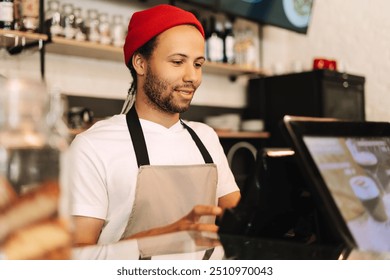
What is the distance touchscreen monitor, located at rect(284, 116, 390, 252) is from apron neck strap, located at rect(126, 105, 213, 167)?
2.32 feet

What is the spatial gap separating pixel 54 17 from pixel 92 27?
0.76 ft

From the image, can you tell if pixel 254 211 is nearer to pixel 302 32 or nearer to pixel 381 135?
pixel 381 135

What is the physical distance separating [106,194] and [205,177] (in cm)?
31

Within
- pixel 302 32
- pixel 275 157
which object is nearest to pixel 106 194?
pixel 275 157

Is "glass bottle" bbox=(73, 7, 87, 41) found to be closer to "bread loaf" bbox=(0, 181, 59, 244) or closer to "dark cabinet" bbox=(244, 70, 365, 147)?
"dark cabinet" bbox=(244, 70, 365, 147)

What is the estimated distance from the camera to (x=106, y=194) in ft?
3.99

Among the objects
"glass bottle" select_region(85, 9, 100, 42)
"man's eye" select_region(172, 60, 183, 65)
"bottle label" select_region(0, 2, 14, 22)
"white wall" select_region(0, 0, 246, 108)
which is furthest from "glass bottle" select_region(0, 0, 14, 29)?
"man's eye" select_region(172, 60, 183, 65)

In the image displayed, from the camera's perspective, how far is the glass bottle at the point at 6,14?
6.64ft

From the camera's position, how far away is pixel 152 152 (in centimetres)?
132

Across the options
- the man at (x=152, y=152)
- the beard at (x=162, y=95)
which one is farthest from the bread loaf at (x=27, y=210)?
the beard at (x=162, y=95)

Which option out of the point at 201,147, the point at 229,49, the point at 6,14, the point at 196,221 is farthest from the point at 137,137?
the point at 229,49

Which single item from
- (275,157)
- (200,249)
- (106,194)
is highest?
(275,157)

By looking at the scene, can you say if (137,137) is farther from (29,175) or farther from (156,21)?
(29,175)

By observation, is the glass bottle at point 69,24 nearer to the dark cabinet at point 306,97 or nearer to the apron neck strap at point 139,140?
the apron neck strap at point 139,140
